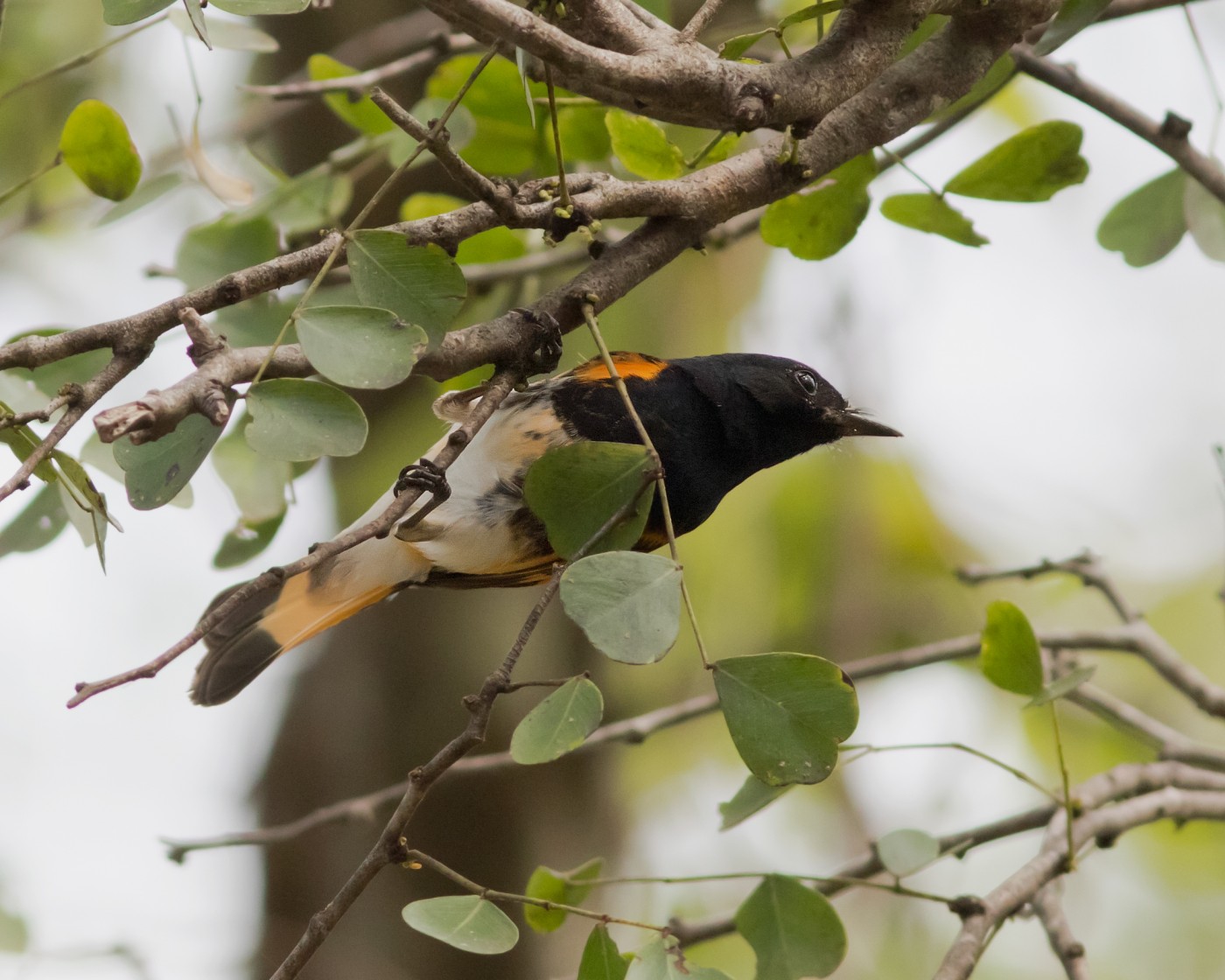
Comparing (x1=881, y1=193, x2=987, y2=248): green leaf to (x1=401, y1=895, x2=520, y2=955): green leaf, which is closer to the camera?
(x1=401, y1=895, x2=520, y2=955): green leaf

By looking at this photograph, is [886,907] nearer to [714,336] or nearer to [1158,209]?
[714,336]

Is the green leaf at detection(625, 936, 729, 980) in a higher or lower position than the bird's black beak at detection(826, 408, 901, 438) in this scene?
lower

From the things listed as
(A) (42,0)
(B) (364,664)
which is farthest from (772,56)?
(A) (42,0)

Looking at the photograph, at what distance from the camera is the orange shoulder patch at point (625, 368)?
2244mm

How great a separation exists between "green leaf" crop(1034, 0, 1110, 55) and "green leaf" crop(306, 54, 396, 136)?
1.17 m

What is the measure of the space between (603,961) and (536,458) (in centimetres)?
91

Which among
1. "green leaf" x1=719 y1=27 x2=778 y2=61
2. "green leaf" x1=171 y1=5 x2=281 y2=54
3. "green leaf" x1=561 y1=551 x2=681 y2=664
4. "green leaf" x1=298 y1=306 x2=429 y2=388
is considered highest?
"green leaf" x1=171 y1=5 x2=281 y2=54

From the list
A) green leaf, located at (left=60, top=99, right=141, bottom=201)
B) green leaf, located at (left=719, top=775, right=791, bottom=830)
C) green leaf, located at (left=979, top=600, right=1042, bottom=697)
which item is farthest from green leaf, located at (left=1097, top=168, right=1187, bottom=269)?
green leaf, located at (left=60, top=99, right=141, bottom=201)

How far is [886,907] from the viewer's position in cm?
476

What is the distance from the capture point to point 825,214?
1813mm

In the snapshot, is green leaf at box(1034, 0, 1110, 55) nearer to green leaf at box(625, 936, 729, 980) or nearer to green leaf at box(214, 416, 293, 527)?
green leaf at box(625, 936, 729, 980)

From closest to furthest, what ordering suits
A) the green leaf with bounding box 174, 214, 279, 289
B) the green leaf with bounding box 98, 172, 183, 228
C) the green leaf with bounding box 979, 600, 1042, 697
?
the green leaf with bounding box 979, 600, 1042, 697 < the green leaf with bounding box 98, 172, 183, 228 < the green leaf with bounding box 174, 214, 279, 289

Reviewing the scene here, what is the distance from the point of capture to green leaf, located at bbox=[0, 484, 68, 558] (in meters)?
1.65

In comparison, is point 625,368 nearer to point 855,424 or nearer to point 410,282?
point 855,424
